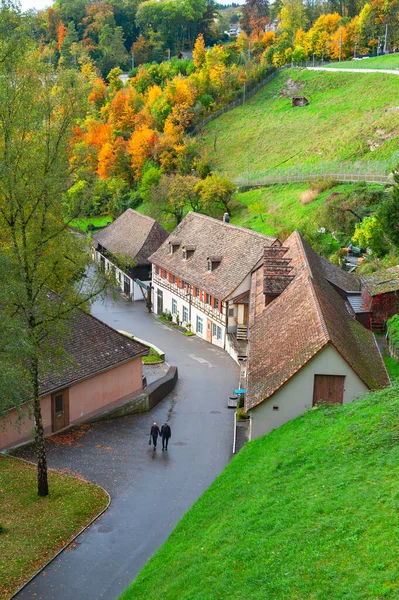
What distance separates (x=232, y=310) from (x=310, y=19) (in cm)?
11126

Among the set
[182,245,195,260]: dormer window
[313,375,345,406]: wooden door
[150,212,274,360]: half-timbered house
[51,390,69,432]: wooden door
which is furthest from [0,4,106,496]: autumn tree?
[182,245,195,260]: dormer window

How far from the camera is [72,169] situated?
20.9 metres

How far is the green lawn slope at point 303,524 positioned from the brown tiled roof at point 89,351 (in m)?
9.09

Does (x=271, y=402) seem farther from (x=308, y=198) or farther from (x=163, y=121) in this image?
(x=163, y=121)

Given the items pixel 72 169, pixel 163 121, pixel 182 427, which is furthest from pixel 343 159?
pixel 72 169

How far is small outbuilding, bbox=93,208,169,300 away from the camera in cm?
5541

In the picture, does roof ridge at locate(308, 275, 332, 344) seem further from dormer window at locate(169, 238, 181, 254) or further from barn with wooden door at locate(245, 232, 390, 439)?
dormer window at locate(169, 238, 181, 254)

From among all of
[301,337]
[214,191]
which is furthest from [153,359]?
[214,191]

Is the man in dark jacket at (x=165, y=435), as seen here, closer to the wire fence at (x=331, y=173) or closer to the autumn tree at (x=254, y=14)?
the wire fence at (x=331, y=173)

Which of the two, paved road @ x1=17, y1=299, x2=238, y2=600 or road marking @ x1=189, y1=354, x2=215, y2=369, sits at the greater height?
paved road @ x1=17, y1=299, x2=238, y2=600

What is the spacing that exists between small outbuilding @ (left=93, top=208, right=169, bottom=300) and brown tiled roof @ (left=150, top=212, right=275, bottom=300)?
3527 mm

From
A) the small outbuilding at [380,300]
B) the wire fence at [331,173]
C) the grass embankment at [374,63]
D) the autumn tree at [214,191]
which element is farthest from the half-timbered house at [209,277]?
the grass embankment at [374,63]

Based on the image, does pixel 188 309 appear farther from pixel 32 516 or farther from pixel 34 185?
pixel 34 185

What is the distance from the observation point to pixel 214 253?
151ft
